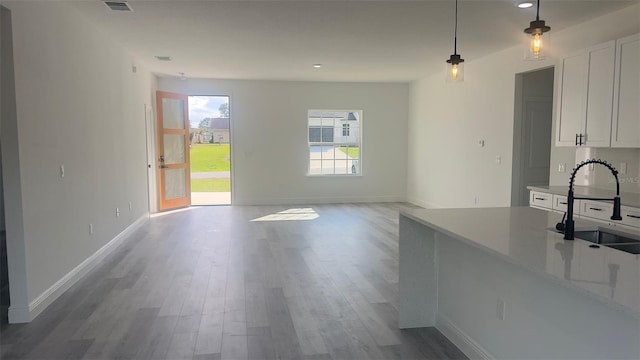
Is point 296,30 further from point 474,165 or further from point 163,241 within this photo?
point 474,165

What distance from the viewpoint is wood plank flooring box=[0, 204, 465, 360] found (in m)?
2.81

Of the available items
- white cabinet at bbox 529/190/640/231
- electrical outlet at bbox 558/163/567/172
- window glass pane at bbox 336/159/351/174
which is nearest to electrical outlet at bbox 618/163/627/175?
white cabinet at bbox 529/190/640/231

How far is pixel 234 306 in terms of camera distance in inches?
138

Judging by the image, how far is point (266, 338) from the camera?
296cm

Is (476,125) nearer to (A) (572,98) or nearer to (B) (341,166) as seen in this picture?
(A) (572,98)

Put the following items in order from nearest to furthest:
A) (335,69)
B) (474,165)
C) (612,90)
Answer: (612,90), (474,165), (335,69)

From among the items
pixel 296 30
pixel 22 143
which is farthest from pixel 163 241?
pixel 296 30

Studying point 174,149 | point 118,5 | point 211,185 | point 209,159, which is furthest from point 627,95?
point 209,159

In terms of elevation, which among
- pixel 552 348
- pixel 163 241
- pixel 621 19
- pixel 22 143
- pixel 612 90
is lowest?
pixel 163 241

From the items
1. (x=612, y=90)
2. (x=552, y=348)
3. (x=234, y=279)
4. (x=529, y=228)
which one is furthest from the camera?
(x=234, y=279)

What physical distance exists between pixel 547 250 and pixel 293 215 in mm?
6170

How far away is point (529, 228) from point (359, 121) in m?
7.47

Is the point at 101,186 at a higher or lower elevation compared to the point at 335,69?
lower

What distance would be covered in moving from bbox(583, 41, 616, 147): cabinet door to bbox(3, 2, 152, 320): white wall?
4.94m
